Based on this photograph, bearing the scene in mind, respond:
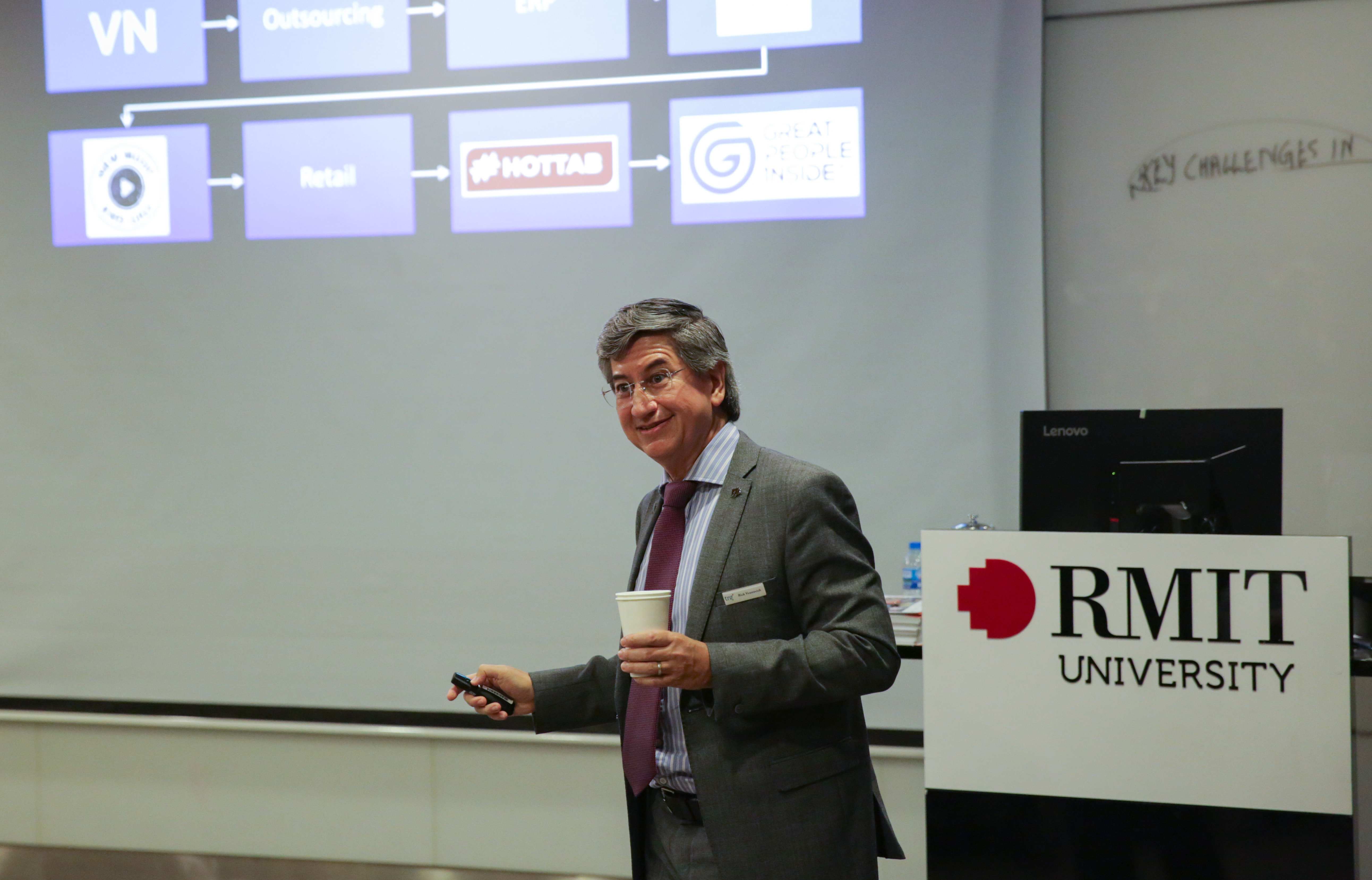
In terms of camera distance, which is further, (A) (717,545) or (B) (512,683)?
(B) (512,683)

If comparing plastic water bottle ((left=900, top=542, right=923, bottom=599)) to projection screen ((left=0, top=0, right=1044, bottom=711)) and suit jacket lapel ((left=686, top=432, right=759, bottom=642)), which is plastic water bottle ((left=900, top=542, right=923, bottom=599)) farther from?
suit jacket lapel ((left=686, top=432, right=759, bottom=642))

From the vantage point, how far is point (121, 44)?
11.2ft

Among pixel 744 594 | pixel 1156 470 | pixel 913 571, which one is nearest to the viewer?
pixel 744 594

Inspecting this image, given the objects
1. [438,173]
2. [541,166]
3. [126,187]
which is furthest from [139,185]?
[541,166]

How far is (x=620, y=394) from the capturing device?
5.43 feet

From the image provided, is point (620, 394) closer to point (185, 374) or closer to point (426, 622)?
point (426, 622)

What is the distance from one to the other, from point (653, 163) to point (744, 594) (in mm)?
1932

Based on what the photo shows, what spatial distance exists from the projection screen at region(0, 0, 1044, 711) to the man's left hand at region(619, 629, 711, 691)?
66.9 inches

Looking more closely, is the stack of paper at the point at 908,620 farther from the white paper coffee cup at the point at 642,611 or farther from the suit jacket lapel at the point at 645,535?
the white paper coffee cup at the point at 642,611

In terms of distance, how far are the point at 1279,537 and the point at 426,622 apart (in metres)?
2.41

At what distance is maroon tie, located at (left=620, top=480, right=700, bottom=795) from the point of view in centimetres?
158

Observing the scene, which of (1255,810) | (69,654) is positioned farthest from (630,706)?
(69,654)

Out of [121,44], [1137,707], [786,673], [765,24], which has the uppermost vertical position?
[121,44]

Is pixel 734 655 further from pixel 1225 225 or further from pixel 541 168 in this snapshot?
pixel 1225 225
